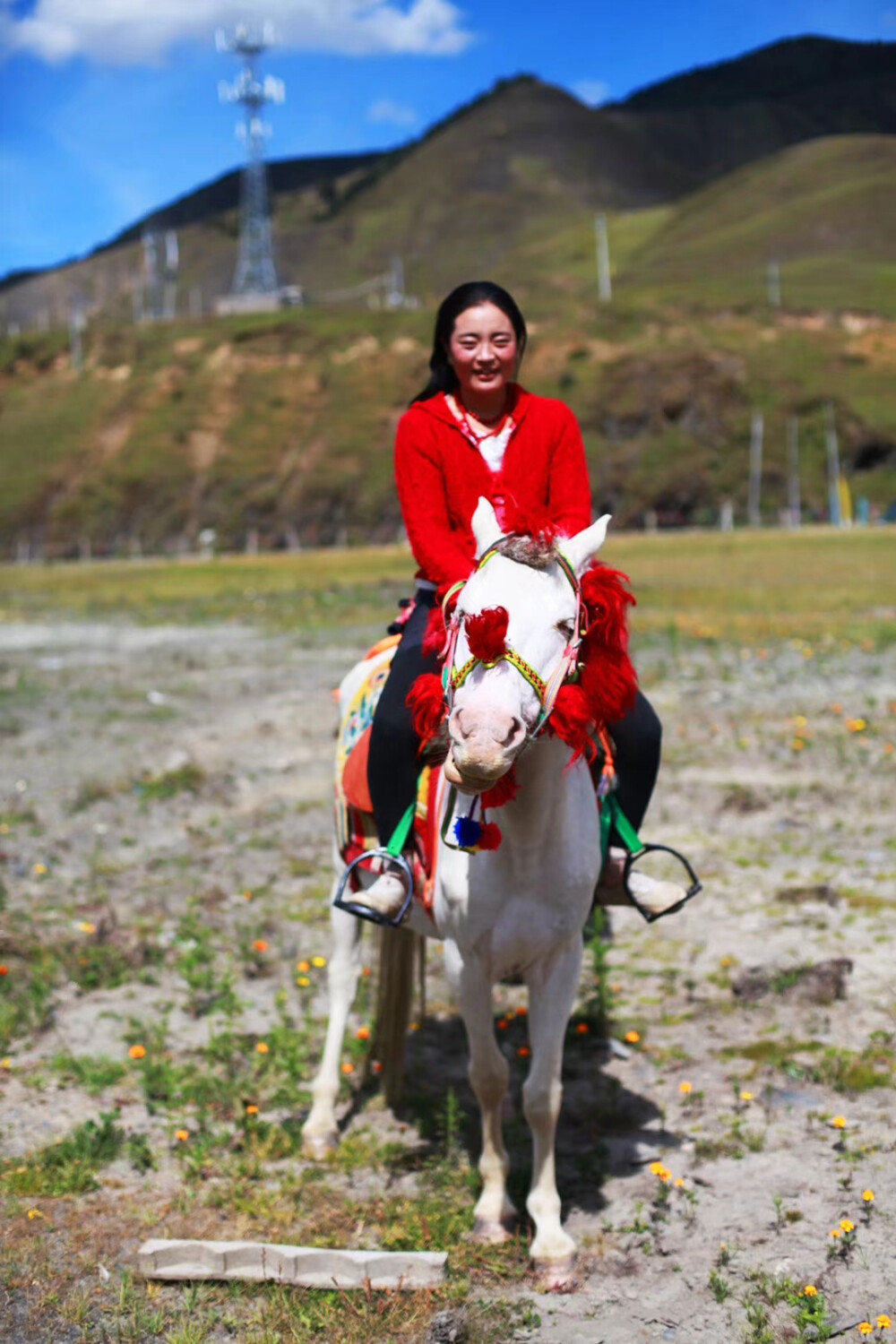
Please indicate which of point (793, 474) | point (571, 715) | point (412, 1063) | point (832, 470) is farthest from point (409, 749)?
point (793, 474)

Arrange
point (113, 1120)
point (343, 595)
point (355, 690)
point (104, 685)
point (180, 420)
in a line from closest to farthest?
point (113, 1120) → point (355, 690) → point (104, 685) → point (343, 595) → point (180, 420)

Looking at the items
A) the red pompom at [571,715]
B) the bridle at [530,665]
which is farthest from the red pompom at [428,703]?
the red pompom at [571,715]

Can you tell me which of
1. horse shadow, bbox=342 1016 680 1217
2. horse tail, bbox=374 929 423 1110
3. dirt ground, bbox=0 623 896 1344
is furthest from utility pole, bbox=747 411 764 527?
horse tail, bbox=374 929 423 1110

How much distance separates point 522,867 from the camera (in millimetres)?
4656

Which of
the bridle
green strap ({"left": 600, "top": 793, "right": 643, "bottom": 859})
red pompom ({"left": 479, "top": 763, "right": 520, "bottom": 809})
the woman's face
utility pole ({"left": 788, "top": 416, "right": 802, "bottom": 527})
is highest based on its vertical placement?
utility pole ({"left": 788, "top": 416, "right": 802, "bottom": 527})

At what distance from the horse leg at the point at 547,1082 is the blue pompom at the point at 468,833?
88 cm

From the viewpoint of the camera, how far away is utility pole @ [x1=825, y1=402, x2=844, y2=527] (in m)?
69.1

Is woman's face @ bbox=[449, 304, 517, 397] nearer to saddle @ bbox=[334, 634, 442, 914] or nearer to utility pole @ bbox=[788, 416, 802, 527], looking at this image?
saddle @ bbox=[334, 634, 442, 914]

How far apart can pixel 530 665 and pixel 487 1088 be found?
6.88ft

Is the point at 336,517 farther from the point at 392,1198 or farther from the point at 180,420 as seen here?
the point at 392,1198

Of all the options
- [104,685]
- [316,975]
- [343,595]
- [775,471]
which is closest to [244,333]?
[775,471]

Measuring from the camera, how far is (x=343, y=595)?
32.1 meters

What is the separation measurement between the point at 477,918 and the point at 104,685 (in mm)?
15185

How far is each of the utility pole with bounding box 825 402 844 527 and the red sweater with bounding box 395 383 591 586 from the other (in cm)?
6470
